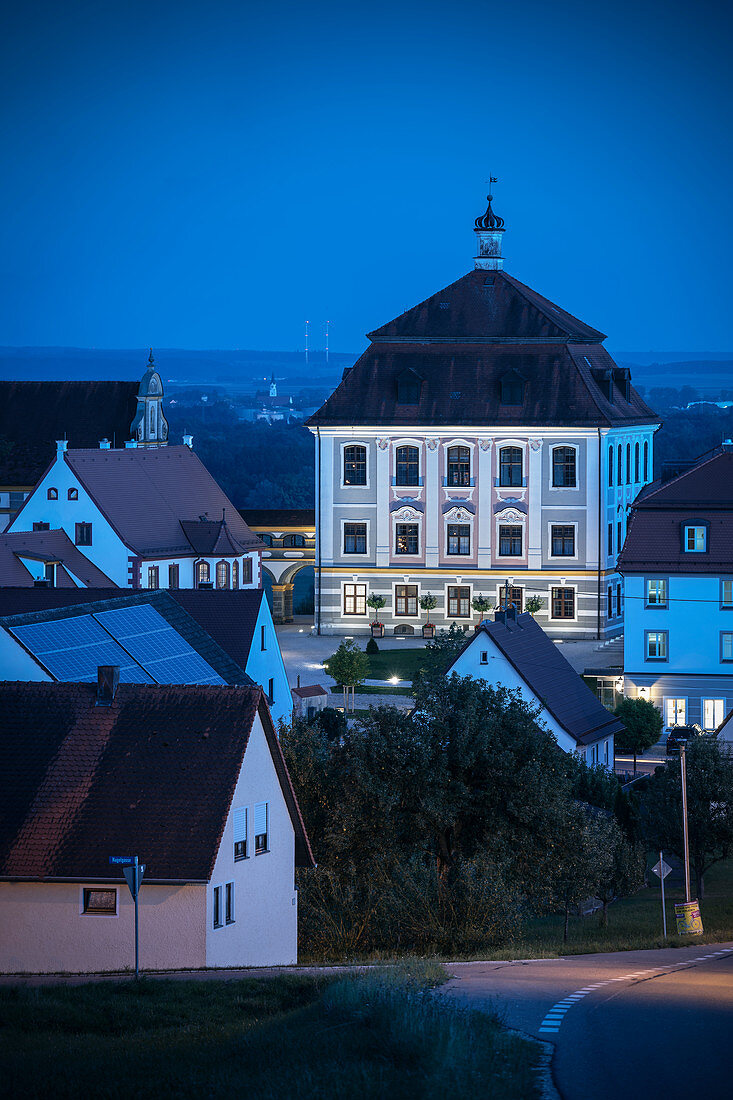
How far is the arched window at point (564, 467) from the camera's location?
83625mm

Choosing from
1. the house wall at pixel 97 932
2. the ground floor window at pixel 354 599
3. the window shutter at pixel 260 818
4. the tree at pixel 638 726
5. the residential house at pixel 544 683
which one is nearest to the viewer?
the house wall at pixel 97 932

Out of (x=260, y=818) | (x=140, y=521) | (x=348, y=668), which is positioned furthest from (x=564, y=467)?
(x=260, y=818)

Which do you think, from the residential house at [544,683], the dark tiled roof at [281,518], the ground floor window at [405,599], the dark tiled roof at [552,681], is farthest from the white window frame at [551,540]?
the residential house at [544,683]

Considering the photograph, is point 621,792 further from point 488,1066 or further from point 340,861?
point 488,1066

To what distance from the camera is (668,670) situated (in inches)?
2495

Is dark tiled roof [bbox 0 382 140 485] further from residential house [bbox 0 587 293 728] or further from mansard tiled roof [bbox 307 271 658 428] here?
residential house [bbox 0 587 293 728]

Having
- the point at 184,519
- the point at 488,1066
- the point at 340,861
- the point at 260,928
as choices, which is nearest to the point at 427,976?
the point at 488,1066

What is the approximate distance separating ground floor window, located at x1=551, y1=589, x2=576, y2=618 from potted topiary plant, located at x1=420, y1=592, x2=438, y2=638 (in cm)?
498

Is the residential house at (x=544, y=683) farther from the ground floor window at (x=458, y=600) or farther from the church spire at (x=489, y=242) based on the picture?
the church spire at (x=489, y=242)

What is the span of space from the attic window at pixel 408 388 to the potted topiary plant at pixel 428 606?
26.6ft

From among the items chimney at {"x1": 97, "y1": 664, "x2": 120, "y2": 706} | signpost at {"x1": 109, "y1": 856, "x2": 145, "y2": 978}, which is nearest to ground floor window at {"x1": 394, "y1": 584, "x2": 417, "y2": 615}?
chimney at {"x1": 97, "y1": 664, "x2": 120, "y2": 706}

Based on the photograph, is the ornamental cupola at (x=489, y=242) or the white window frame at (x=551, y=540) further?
the ornamental cupola at (x=489, y=242)

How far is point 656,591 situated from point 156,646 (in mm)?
25049

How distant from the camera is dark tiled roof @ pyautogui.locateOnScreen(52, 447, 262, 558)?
259ft
